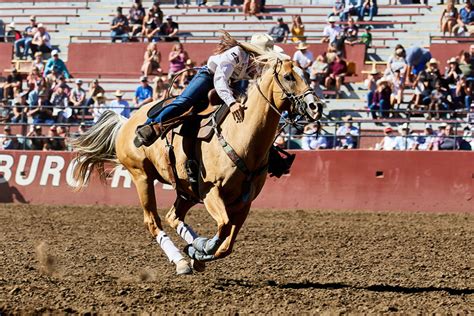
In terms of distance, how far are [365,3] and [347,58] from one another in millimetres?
2052

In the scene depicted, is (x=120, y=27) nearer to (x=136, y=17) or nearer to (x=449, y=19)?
(x=136, y=17)

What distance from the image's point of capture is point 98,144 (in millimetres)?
11625

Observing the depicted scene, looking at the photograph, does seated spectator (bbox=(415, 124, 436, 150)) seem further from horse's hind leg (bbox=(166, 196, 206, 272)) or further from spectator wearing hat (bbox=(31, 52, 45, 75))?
spectator wearing hat (bbox=(31, 52, 45, 75))

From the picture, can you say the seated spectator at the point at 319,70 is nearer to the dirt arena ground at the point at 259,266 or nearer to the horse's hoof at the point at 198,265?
the dirt arena ground at the point at 259,266

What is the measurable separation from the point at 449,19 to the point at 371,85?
2.96 m

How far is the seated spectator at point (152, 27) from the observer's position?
2491 cm

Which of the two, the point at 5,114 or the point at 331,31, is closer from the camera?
the point at 5,114

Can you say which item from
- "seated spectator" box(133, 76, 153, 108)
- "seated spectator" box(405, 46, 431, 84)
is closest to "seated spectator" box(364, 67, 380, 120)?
"seated spectator" box(405, 46, 431, 84)

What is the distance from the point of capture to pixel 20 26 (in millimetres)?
28297

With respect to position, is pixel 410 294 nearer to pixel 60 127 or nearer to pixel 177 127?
pixel 177 127

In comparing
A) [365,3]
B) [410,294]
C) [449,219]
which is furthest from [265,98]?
[365,3]

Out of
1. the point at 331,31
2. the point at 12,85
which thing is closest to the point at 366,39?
the point at 331,31

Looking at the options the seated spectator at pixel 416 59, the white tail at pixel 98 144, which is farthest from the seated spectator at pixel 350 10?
the white tail at pixel 98 144

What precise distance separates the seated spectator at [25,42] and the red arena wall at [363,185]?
25.8 feet
